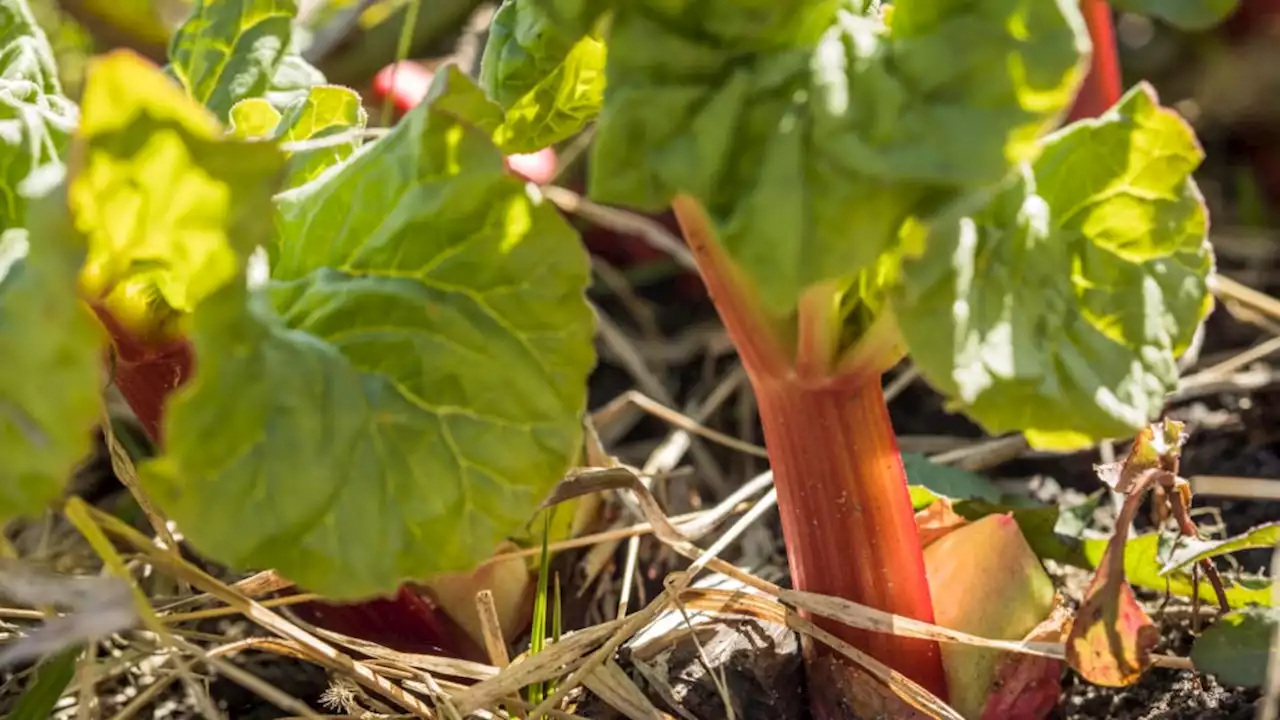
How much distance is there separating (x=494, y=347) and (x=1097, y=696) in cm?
53

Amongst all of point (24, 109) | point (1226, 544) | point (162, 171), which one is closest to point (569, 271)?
point (162, 171)

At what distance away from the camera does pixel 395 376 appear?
653mm

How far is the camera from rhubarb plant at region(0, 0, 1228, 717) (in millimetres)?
562

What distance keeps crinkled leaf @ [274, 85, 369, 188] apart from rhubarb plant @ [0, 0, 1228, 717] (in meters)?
0.09

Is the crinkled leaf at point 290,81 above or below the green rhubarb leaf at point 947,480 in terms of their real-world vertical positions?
above

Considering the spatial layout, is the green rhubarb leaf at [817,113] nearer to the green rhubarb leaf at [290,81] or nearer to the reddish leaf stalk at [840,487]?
the reddish leaf stalk at [840,487]

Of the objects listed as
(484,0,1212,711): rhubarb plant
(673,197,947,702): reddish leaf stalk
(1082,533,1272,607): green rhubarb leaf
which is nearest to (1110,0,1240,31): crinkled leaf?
(484,0,1212,711): rhubarb plant

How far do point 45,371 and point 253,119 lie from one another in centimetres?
32

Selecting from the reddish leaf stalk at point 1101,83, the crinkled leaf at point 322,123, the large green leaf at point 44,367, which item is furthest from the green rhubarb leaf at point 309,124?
the reddish leaf stalk at point 1101,83

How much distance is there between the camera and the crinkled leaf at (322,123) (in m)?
0.83

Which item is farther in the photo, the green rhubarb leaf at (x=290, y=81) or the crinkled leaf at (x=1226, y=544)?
the green rhubarb leaf at (x=290, y=81)

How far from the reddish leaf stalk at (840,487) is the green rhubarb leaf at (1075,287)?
0.13 m

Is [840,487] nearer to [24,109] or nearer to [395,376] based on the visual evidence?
[395,376]

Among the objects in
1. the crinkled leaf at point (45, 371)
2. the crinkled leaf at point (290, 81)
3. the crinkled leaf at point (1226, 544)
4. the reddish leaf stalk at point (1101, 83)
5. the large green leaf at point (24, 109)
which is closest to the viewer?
the crinkled leaf at point (45, 371)
